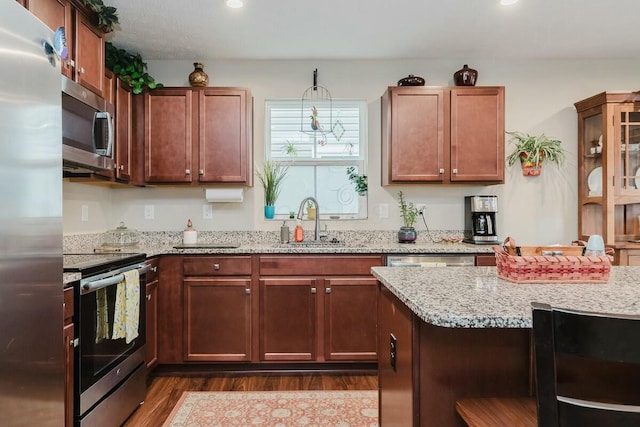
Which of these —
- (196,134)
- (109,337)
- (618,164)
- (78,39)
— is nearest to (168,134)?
(196,134)

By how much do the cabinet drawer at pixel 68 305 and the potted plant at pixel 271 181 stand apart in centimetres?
181

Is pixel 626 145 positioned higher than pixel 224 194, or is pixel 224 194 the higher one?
pixel 626 145

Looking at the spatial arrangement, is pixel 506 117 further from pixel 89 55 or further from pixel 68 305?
pixel 68 305

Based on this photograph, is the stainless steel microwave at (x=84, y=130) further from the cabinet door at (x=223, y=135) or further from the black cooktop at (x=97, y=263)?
the cabinet door at (x=223, y=135)

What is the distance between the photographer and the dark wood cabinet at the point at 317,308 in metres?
2.81

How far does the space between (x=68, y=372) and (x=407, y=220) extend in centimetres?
256

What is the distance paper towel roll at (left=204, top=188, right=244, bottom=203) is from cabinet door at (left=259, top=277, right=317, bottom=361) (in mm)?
806

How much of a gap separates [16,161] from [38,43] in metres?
0.42

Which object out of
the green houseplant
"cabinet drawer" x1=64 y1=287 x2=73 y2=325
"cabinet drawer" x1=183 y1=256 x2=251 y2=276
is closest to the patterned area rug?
"cabinet drawer" x1=183 y1=256 x2=251 y2=276

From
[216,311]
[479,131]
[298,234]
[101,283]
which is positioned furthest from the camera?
[298,234]

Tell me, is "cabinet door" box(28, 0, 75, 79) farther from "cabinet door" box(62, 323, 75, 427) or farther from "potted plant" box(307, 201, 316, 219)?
"potted plant" box(307, 201, 316, 219)

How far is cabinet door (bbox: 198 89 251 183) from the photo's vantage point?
10.1ft

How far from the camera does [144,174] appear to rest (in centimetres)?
308

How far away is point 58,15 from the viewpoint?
1986mm
